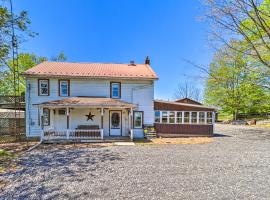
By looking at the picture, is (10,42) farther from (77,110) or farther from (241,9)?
(241,9)

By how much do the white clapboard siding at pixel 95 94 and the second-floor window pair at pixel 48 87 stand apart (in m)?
0.26

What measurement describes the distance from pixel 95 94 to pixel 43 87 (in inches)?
180

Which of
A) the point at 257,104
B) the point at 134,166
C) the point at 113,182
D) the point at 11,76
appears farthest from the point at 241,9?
the point at 257,104

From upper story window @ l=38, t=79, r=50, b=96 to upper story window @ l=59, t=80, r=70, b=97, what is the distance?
1015mm

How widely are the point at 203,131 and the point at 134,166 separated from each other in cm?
1184

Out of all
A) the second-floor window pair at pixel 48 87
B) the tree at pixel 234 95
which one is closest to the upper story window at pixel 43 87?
the second-floor window pair at pixel 48 87

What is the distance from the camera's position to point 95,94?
1595 cm

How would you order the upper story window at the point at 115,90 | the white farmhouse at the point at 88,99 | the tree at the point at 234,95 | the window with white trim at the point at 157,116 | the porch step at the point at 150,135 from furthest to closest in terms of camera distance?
the tree at the point at 234,95 < the window with white trim at the point at 157,116 < the upper story window at the point at 115,90 < the porch step at the point at 150,135 < the white farmhouse at the point at 88,99

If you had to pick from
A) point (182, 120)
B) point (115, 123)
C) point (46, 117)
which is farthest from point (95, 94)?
point (182, 120)

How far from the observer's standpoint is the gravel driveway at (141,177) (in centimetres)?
489

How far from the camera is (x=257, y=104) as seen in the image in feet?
106

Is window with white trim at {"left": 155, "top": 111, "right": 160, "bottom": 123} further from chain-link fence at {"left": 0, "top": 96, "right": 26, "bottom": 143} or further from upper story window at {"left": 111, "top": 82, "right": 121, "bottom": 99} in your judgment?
chain-link fence at {"left": 0, "top": 96, "right": 26, "bottom": 143}

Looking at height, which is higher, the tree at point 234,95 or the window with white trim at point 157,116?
the tree at point 234,95

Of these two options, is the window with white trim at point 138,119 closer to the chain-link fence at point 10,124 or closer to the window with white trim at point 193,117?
the window with white trim at point 193,117
